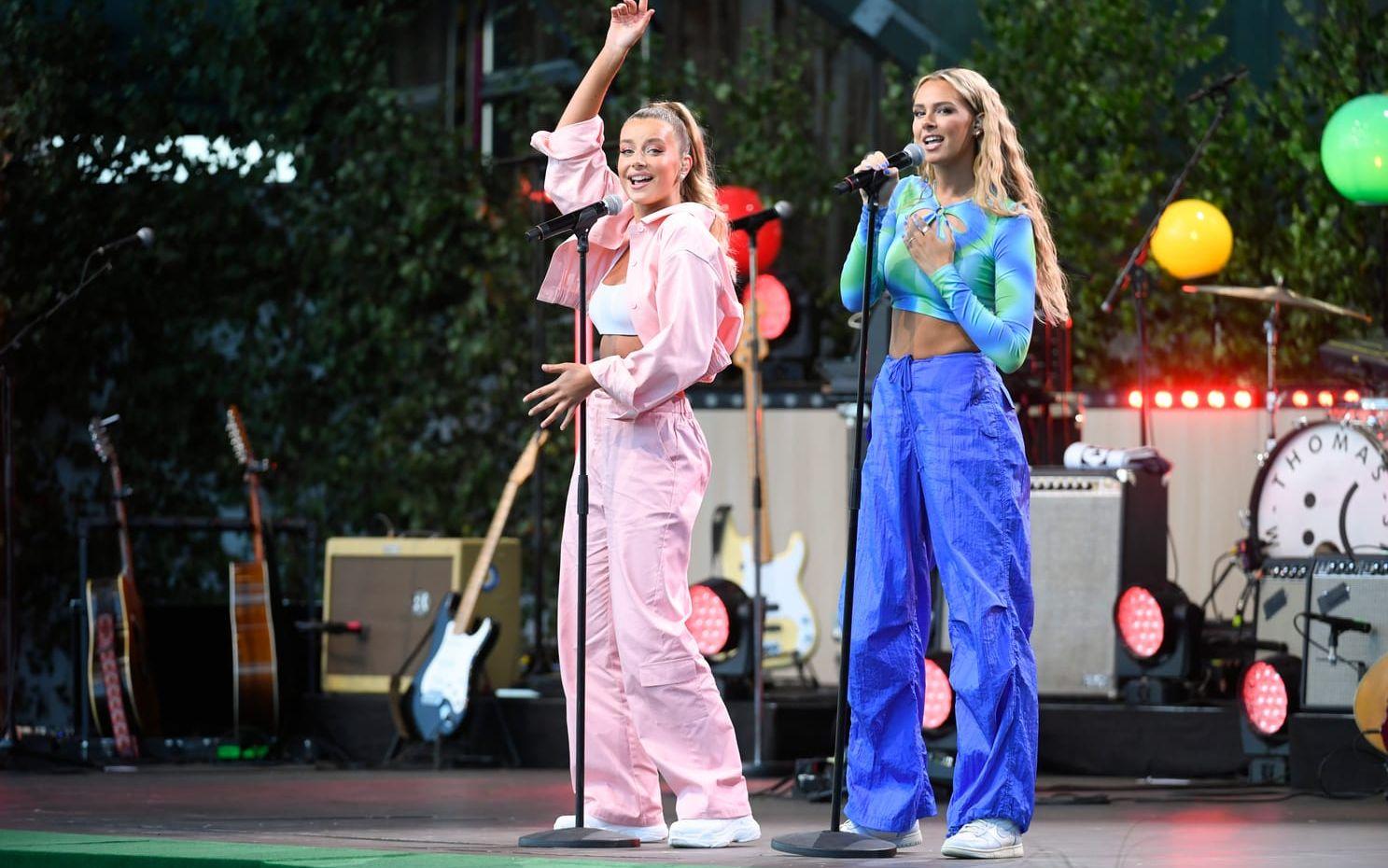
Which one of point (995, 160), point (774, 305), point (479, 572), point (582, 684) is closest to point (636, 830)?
point (582, 684)

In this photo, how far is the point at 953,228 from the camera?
3.47 meters

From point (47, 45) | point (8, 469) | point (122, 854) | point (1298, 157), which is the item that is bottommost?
point (122, 854)

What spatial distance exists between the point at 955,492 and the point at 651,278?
756 mm

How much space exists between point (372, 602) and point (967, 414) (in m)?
4.21

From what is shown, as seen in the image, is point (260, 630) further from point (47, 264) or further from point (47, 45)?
point (47, 45)

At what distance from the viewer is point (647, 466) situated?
3748 millimetres

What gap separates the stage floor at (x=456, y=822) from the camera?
352cm

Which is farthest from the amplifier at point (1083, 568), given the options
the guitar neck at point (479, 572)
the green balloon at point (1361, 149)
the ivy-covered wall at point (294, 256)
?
the ivy-covered wall at point (294, 256)

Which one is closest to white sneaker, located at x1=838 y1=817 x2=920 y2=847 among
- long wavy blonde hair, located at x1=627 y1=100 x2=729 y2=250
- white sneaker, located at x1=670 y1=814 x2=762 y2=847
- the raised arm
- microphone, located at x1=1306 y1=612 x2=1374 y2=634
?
white sneaker, located at x1=670 y1=814 x2=762 y2=847

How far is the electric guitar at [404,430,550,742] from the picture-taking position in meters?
6.74

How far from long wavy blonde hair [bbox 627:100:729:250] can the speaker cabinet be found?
2.44 meters

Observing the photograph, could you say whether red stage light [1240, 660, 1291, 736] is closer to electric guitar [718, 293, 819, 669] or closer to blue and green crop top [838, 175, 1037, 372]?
electric guitar [718, 293, 819, 669]

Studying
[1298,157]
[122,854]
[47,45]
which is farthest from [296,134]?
[122,854]

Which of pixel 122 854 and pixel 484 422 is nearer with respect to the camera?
pixel 122 854
